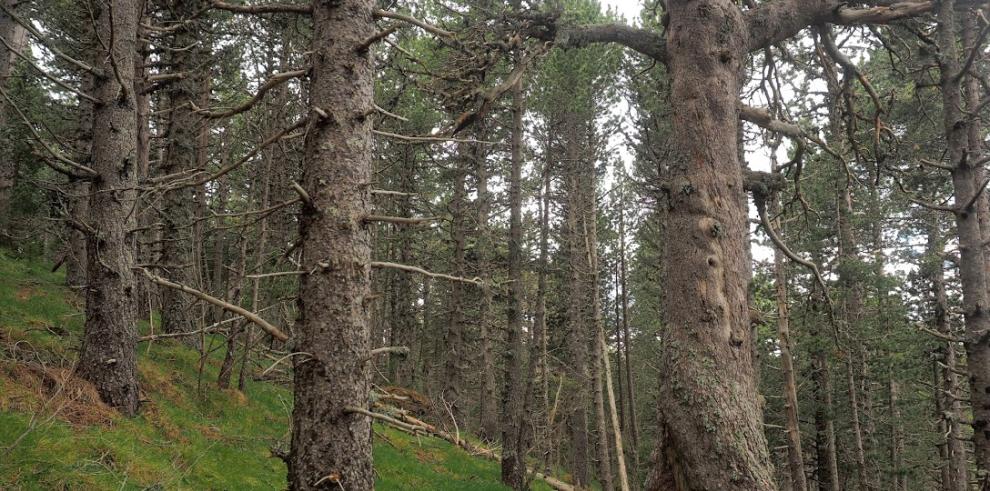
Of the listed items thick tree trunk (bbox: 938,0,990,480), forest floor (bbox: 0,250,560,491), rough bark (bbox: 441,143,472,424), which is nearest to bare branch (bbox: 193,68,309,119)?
forest floor (bbox: 0,250,560,491)

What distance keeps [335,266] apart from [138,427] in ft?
17.3

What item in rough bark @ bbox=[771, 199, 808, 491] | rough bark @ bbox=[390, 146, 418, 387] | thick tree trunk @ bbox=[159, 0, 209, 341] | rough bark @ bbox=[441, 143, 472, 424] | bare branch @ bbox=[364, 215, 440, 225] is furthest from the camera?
rough bark @ bbox=[390, 146, 418, 387]

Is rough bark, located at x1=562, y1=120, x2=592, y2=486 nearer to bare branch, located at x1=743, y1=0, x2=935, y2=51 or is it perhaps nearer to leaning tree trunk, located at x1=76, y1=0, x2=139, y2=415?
leaning tree trunk, located at x1=76, y1=0, x2=139, y2=415

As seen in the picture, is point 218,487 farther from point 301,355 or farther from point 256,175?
point 256,175

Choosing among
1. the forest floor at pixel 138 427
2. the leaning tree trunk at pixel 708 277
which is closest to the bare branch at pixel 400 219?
the forest floor at pixel 138 427

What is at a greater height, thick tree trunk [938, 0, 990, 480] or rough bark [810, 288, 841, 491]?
thick tree trunk [938, 0, 990, 480]

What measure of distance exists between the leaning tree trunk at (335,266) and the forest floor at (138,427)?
284mm

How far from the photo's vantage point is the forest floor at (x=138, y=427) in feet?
15.3

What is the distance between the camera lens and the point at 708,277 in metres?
3.42

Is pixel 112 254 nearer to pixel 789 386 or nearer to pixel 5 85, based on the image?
pixel 5 85

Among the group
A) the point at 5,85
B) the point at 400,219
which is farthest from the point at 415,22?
the point at 5,85

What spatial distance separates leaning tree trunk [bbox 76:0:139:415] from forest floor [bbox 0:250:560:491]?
0.95 ft

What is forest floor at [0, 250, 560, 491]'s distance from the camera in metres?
4.65

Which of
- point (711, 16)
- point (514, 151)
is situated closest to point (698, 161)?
point (711, 16)
